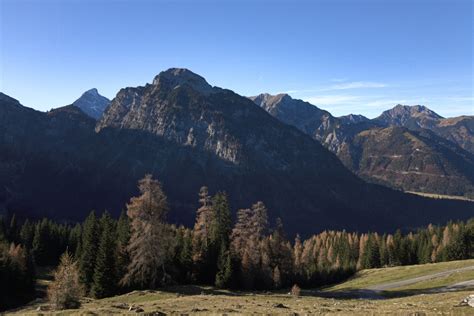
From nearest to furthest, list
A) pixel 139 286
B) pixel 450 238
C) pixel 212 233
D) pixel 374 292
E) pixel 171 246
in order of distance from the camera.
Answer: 1. pixel 139 286
2. pixel 171 246
3. pixel 374 292
4. pixel 212 233
5. pixel 450 238

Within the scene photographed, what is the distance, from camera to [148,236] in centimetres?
6372

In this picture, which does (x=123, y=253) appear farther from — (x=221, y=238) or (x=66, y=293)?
(x=66, y=293)

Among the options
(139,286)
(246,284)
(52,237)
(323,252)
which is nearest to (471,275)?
(246,284)

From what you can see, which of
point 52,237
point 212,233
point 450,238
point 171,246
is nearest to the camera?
point 171,246

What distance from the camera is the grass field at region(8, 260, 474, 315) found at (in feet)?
117

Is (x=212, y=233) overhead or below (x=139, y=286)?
overhead

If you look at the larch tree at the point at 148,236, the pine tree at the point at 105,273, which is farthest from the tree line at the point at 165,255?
the larch tree at the point at 148,236

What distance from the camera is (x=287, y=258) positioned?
92.4 metres

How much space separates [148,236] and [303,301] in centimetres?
2648

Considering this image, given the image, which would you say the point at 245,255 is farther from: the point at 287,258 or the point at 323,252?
the point at 323,252

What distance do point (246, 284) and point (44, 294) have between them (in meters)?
47.5

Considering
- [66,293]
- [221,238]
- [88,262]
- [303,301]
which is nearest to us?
[66,293]

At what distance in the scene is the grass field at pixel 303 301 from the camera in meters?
35.5

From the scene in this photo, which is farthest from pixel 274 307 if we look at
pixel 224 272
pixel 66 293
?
pixel 224 272
